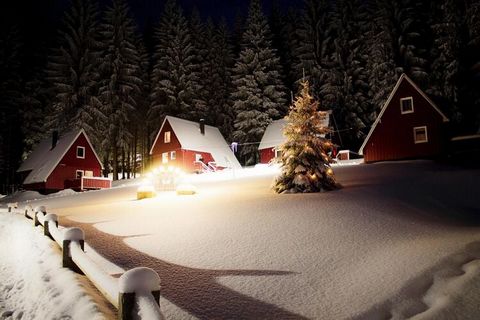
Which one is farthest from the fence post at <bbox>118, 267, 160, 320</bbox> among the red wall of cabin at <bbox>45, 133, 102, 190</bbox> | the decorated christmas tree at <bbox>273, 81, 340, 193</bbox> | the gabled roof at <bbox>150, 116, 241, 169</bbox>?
the red wall of cabin at <bbox>45, 133, 102, 190</bbox>

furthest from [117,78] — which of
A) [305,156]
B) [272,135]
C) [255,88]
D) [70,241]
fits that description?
[70,241]

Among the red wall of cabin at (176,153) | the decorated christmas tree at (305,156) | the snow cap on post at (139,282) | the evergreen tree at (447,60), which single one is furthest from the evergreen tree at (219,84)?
the snow cap on post at (139,282)

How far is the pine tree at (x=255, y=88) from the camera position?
45750 mm

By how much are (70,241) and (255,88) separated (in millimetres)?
42402

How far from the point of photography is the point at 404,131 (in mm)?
27484

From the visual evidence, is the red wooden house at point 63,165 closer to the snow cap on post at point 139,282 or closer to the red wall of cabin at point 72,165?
the red wall of cabin at point 72,165

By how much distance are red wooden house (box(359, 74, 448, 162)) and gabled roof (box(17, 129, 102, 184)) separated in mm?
29938

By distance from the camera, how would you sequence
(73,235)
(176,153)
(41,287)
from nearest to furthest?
(41,287), (73,235), (176,153)

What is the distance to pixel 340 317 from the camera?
4363 mm

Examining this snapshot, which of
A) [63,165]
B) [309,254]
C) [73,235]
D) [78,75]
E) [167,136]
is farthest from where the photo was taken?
[78,75]

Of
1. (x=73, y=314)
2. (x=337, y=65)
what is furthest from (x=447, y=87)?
(x=73, y=314)

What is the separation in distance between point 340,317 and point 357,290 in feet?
2.85

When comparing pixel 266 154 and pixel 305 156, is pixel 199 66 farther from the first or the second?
pixel 305 156

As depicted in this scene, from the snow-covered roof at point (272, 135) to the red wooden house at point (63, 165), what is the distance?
18.3 metres
